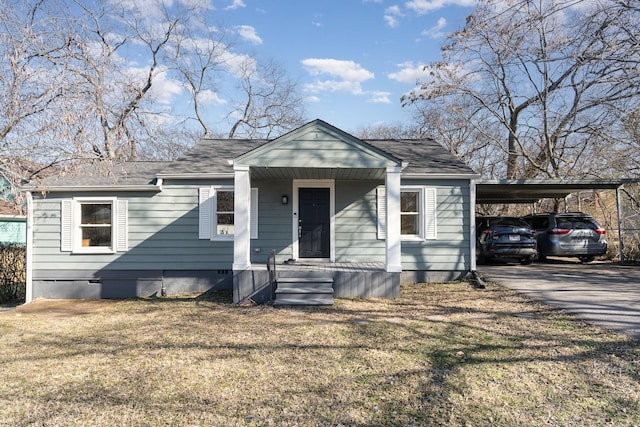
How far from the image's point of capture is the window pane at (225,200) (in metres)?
8.86

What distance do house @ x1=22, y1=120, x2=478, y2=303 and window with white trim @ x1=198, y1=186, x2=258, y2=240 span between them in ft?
0.08

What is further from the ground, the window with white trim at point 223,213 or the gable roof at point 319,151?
the gable roof at point 319,151

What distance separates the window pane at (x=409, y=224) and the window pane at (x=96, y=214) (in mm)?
7211


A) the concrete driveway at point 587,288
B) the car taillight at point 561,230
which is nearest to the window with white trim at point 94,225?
the concrete driveway at point 587,288

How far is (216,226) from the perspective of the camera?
8.77m

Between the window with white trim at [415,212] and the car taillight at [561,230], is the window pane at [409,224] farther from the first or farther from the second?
the car taillight at [561,230]

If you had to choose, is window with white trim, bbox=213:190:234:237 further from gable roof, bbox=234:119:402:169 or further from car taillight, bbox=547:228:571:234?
car taillight, bbox=547:228:571:234

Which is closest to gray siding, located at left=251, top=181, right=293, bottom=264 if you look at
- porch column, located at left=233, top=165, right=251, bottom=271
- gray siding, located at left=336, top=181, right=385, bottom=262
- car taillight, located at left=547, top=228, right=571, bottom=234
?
gray siding, located at left=336, top=181, right=385, bottom=262

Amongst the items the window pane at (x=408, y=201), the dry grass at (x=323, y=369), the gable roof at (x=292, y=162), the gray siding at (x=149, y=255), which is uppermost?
the gable roof at (x=292, y=162)

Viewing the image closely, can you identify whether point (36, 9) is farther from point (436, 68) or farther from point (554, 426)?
point (436, 68)

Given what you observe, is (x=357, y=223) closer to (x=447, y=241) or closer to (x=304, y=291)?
(x=447, y=241)

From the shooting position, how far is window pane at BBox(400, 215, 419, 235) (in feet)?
30.1

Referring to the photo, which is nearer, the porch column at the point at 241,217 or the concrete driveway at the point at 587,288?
the concrete driveway at the point at 587,288

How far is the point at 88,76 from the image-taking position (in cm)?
616
